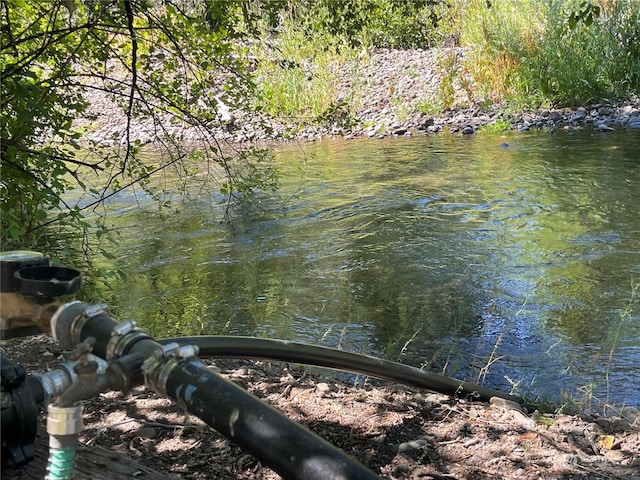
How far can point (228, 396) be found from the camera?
90 centimetres

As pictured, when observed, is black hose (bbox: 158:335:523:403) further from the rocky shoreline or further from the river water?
the rocky shoreline

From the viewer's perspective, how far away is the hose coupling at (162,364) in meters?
0.97

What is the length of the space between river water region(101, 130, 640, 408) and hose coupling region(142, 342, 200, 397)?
2.80m

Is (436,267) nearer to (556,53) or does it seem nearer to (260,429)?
(260,429)

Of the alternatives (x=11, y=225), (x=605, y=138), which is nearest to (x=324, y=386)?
(x=11, y=225)

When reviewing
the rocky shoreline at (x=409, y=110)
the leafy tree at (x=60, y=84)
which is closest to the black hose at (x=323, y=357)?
the leafy tree at (x=60, y=84)

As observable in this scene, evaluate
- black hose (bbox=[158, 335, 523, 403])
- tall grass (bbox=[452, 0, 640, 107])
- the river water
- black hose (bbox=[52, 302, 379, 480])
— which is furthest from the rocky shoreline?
black hose (bbox=[52, 302, 379, 480])

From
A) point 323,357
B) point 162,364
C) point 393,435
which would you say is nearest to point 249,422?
point 162,364

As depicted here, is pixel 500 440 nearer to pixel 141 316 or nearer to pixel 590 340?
pixel 590 340

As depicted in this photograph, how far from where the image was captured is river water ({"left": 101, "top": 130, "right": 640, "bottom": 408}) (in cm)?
409

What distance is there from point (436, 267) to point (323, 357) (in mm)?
3526

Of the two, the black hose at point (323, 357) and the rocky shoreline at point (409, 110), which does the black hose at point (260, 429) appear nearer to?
the black hose at point (323, 357)

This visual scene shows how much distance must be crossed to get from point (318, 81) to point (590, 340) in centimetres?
892

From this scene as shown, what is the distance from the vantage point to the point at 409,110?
13.2m
